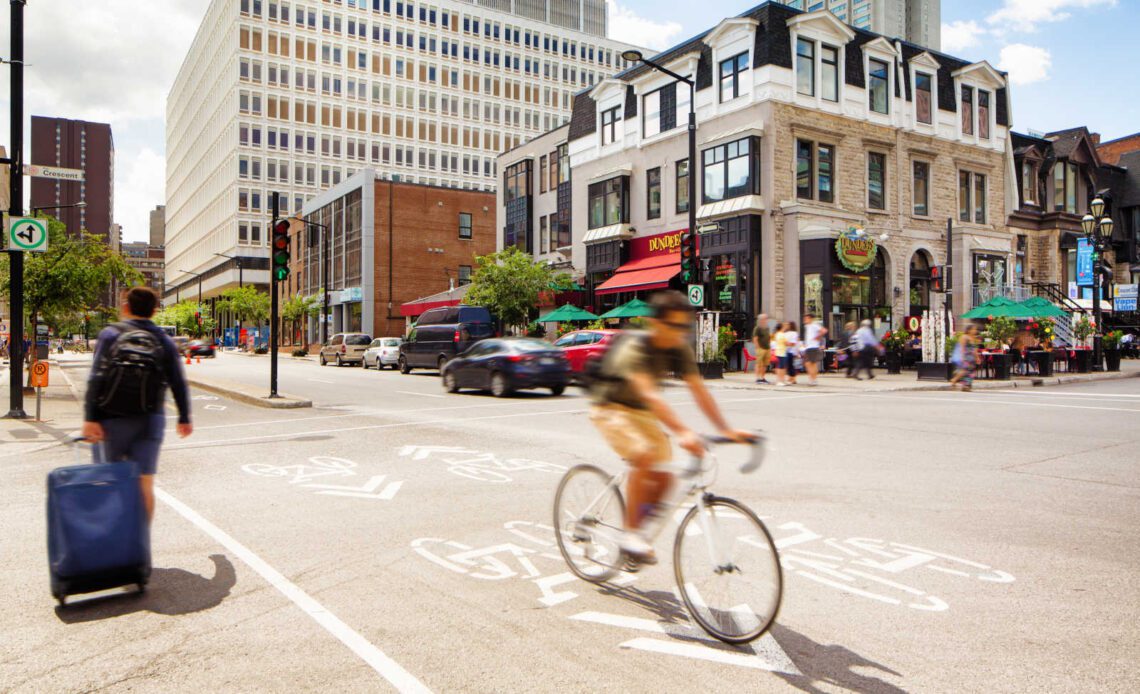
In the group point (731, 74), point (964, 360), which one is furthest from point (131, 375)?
point (731, 74)

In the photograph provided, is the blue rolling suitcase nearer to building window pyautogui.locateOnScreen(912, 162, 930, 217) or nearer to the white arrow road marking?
the white arrow road marking

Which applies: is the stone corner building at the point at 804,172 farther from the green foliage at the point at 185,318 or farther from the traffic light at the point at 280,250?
the green foliage at the point at 185,318

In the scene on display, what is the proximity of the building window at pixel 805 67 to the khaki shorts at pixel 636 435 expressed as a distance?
92.9ft

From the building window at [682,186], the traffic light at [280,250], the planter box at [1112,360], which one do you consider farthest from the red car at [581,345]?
the planter box at [1112,360]

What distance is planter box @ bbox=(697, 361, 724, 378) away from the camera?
79.8ft

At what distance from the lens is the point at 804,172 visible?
2997 centimetres

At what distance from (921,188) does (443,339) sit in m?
21.0

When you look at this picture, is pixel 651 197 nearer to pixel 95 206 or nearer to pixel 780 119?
pixel 780 119

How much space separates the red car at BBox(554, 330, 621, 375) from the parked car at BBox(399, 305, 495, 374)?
3850 millimetres

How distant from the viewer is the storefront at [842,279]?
2861cm

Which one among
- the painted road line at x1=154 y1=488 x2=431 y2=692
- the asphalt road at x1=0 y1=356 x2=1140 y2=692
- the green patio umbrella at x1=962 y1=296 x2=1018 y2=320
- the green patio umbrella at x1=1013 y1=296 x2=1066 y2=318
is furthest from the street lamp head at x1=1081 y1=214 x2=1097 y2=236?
the painted road line at x1=154 y1=488 x2=431 y2=692

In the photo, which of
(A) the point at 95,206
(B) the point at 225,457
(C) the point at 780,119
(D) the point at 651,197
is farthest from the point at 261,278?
(A) the point at 95,206

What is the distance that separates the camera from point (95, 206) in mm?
171625

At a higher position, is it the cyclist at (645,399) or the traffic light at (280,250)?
the traffic light at (280,250)
